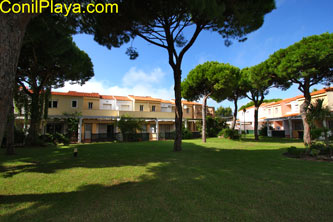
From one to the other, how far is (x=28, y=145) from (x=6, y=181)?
1146cm

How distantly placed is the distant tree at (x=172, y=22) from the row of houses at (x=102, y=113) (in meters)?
12.1

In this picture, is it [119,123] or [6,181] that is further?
[119,123]

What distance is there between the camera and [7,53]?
9.36ft

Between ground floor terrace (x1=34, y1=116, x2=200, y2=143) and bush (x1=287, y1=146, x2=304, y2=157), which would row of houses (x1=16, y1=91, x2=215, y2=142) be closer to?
ground floor terrace (x1=34, y1=116, x2=200, y2=143)

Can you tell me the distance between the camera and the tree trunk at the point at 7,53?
2754 millimetres

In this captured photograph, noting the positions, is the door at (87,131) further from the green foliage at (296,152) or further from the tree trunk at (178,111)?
the green foliage at (296,152)

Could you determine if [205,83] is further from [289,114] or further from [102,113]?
[289,114]

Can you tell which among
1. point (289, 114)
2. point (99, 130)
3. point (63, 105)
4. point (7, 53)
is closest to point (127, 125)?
point (99, 130)

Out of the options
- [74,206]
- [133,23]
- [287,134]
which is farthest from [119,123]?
[287,134]

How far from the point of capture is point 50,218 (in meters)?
2.62

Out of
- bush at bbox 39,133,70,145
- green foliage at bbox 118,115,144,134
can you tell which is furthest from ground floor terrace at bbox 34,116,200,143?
bush at bbox 39,133,70,145

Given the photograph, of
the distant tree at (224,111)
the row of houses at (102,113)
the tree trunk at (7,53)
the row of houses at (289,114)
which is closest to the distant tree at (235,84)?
the row of houses at (289,114)

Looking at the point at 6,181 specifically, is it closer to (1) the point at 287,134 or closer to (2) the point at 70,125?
(2) the point at 70,125

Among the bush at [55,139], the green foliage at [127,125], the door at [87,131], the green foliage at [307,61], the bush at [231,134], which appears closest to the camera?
the green foliage at [307,61]
